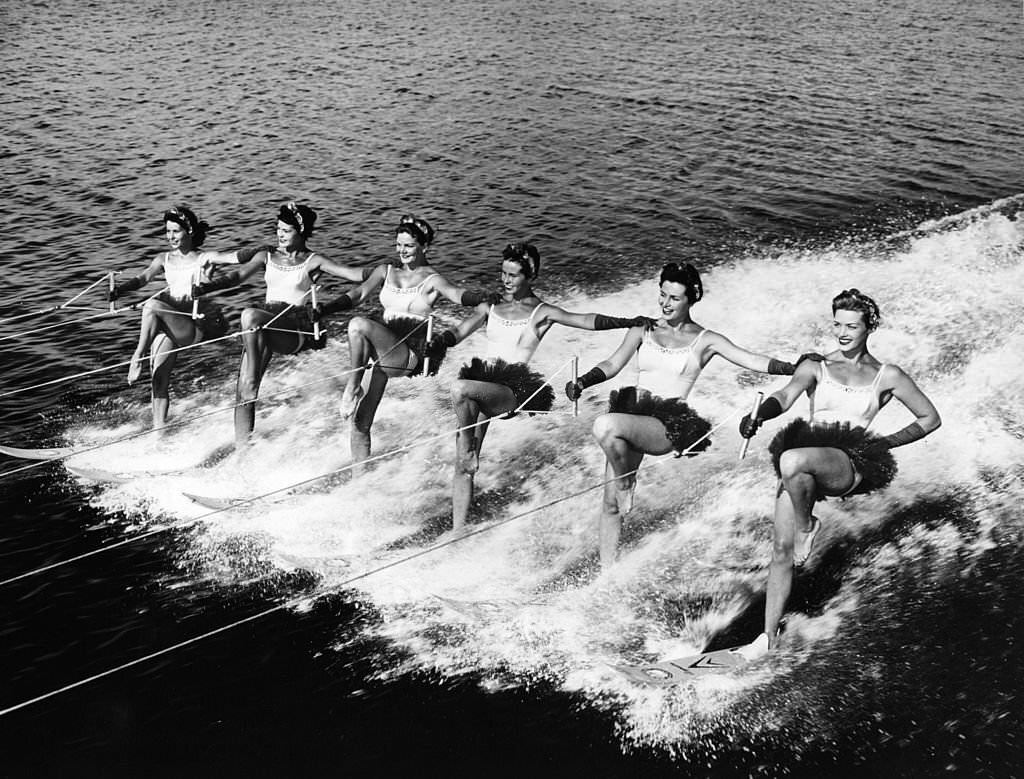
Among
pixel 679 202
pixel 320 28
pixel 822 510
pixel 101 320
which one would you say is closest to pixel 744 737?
pixel 822 510

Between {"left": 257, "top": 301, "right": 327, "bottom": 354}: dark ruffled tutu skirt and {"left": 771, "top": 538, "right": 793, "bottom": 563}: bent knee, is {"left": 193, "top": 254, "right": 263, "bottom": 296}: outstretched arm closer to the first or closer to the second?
{"left": 257, "top": 301, "right": 327, "bottom": 354}: dark ruffled tutu skirt

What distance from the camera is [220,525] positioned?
416 inches

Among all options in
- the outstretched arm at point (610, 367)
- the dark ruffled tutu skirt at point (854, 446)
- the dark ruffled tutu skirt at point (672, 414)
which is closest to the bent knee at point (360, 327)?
the outstretched arm at point (610, 367)

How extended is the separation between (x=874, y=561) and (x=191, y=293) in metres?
7.78

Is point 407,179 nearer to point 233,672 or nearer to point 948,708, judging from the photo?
point 233,672

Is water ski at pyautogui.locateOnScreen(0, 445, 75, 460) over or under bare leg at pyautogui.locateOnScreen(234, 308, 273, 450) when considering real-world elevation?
under

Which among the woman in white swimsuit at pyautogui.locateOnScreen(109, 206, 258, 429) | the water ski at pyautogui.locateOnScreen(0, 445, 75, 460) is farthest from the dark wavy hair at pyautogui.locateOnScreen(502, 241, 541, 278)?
the water ski at pyautogui.locateOnScreen(0, 445, 75, 460)

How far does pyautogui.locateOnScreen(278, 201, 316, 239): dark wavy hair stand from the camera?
11.8 metres

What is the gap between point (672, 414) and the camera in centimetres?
930

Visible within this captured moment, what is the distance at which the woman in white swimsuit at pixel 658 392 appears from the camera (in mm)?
9195

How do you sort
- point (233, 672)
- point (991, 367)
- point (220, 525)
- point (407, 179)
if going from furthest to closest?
point (407, 179) < point (991, 367) < point (220, 525) < point (233, 672)

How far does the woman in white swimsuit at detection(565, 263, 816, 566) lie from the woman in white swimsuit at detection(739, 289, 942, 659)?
0.61 metres

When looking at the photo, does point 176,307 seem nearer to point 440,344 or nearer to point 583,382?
point 440,344

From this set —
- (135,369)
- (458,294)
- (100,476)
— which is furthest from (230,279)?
(458,294)
